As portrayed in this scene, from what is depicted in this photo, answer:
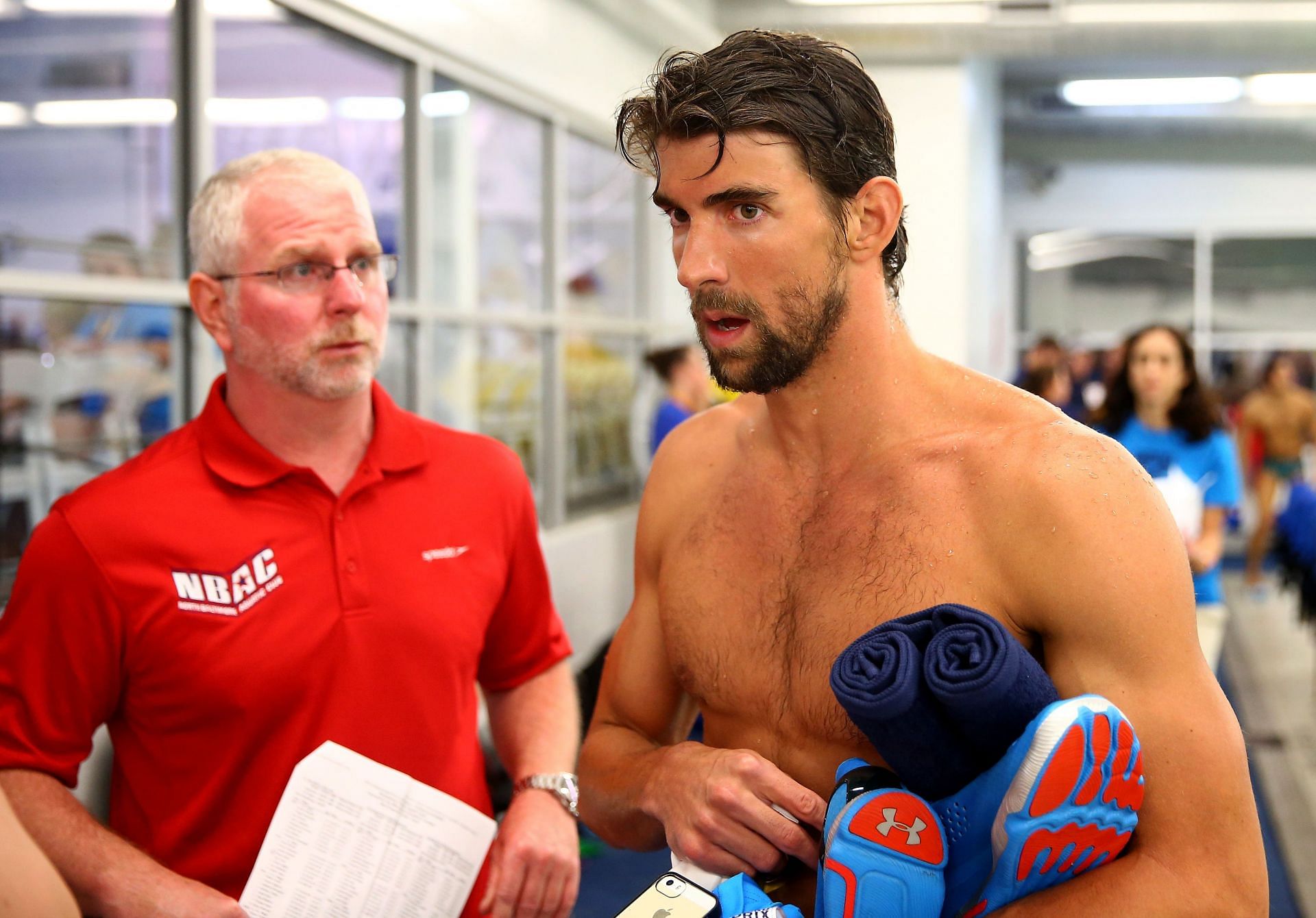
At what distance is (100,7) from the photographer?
2.81 metres

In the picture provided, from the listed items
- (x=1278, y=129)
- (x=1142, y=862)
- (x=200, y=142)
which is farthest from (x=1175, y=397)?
(x=1278, y=129)

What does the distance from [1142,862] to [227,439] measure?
1.31 m

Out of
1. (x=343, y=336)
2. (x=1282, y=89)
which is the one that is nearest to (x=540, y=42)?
(x=343, y=336)

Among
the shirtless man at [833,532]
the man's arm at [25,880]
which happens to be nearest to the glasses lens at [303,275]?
the shirtless man at [833,532]

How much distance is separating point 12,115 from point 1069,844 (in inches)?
101

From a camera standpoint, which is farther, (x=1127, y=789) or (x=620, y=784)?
(x=620, y=784)

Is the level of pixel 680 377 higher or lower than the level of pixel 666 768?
higher

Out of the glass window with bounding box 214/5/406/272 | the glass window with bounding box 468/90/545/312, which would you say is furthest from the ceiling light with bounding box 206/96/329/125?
the glass window with bounding box 468/90/545/312

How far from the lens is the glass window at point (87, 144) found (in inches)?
102

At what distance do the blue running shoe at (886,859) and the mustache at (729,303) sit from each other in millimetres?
494

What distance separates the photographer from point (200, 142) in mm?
2965

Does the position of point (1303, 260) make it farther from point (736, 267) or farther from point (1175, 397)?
point (736, 267)

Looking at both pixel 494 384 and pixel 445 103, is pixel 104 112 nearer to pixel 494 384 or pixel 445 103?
pixel 445 103

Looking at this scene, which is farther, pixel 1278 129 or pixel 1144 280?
pixel 1144 280
